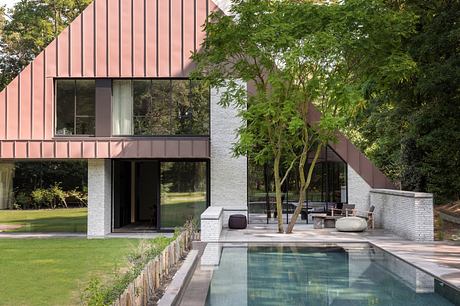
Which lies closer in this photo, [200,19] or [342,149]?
[200,19]

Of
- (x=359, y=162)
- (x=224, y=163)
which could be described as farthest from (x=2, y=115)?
(x=359, y=162)

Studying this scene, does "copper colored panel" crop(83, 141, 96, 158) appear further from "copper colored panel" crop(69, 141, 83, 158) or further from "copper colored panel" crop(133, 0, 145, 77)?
"copper colored panel" crop(133, 0, 145, 77)

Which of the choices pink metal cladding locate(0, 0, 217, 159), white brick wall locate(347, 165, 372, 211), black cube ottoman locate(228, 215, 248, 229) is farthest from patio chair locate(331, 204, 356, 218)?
pink metal cladding locate(0, 0, 217, 159)

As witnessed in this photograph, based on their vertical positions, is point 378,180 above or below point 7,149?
below

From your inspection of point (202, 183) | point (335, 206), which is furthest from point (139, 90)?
point (335, 206)

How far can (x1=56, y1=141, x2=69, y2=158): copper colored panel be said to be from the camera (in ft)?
63.1

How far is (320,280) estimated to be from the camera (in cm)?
1137

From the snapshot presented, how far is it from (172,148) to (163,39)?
4186mm

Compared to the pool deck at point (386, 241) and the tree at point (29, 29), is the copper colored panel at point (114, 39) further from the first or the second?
the tree at point (29, 29)

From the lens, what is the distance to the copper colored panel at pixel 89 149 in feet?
63.1

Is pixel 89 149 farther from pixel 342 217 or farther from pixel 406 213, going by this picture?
pixel 406 213

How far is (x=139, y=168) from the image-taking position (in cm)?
2416

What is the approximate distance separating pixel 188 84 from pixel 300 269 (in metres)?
9.99

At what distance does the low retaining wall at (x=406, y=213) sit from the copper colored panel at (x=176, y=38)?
28.8 feet
